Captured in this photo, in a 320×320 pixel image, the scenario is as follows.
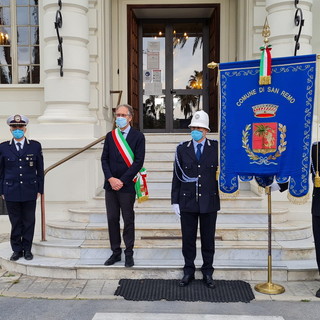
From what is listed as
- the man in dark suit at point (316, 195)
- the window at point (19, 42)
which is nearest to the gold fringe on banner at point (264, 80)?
the man in dark suit at point (316, 195)

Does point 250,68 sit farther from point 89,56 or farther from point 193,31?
point 193,31

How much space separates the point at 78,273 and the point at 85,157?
2152 millimetres

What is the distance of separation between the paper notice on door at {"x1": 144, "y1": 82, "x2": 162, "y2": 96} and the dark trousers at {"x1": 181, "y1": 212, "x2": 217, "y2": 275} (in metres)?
5.74

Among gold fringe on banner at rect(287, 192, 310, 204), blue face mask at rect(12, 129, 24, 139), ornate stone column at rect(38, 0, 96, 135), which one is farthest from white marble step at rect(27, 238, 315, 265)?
ornate stone column at rect(38, 0, 96, 135)

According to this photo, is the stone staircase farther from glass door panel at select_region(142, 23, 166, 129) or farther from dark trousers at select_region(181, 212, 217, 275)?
glass door panel at select_region(142, 23, 166, 129)

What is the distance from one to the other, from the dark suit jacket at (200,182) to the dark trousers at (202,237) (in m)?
0.11

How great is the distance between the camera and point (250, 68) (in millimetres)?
4191

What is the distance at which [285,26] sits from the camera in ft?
21.2

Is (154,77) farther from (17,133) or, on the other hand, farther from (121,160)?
(121,160)

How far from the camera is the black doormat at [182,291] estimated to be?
413 cm

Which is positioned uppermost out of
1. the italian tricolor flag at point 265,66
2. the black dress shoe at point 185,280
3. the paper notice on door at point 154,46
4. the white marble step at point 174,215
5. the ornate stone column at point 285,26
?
the paper notice on door at point 154,46

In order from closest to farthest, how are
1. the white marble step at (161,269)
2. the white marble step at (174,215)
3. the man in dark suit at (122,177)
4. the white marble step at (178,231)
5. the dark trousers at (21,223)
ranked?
the white marble step at (161,269)
the man in dark suit at (122,177)
the dark trousers at (21,223)
the white marble step at (178,231)
the white marble step at (174,215)

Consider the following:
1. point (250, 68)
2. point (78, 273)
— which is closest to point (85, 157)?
point (78, 273)

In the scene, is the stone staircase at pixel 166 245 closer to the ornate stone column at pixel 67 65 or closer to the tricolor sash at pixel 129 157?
the tricolor sash at pixel 129 157
